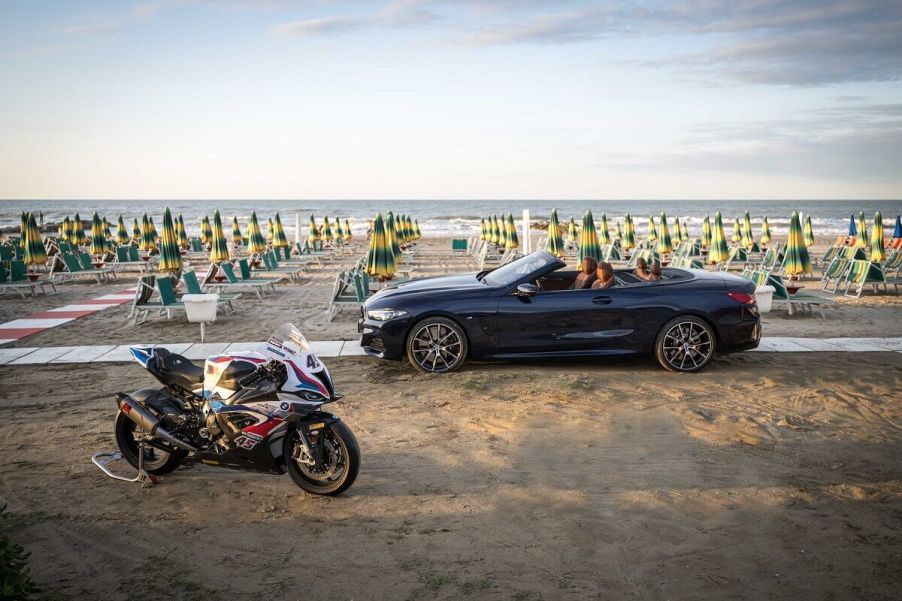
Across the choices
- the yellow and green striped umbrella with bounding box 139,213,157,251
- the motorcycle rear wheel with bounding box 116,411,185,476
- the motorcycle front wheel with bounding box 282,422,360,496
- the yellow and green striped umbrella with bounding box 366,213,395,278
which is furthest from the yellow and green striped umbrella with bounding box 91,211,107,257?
the motorcycle front wheel with bounding box 282,422,360,496

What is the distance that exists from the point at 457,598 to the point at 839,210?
95.1 meters

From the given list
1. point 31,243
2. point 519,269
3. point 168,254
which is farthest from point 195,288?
point 31,243

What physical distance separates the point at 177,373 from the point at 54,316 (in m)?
9.50

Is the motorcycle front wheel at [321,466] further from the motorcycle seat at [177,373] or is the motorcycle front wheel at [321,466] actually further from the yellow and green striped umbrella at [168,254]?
the yellow and green striped umbrella at [168,254]

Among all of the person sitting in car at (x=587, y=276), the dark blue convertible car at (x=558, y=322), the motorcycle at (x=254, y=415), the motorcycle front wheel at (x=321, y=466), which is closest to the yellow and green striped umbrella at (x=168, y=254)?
the dark blue convertible car at (x=558, y=322)

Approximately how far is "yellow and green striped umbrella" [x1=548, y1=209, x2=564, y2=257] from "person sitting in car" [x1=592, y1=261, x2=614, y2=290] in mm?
7500

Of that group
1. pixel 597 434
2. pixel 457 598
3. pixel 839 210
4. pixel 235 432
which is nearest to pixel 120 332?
pixel 235 432

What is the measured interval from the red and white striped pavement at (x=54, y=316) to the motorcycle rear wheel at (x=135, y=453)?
662cm

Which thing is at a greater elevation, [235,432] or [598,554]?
[235,432]

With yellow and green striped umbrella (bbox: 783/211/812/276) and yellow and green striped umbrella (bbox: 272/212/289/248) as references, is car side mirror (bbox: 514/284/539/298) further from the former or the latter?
yellow and green striped umbrella (bbox: 272/212/289/248)

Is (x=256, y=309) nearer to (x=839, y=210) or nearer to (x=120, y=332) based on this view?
(x=120, y=332)

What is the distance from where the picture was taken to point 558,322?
8031mm

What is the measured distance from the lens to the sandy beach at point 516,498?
3863 mm

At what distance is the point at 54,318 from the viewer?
1270 centimetres
